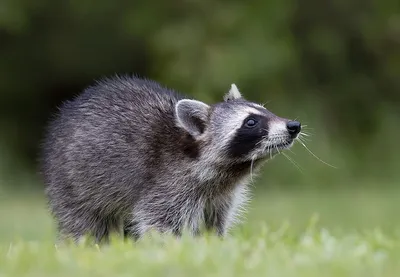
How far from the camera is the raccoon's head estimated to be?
388 inches

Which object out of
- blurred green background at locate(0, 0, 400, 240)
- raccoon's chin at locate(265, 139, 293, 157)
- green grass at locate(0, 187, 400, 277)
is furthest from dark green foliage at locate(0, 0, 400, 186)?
green grass at locate(0, 187, 400, 277)

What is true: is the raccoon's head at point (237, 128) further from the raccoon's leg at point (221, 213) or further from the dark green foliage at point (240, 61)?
the dark green foliage at point (240, 61)

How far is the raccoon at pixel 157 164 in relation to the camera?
396 inches

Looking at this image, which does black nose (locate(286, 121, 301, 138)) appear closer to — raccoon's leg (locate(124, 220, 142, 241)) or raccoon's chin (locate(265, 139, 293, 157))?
raccoon's chin (locate(265, 139, 293, 157))

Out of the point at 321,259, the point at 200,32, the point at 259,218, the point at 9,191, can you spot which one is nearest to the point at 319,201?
the point at 259,218

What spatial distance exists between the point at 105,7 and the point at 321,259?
62.8ft

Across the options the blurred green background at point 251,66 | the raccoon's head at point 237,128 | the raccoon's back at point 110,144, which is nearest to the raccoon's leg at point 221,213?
the raccoon's head at point 237,128

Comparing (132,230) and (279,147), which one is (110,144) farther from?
(279,147)

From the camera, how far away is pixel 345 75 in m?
25.4

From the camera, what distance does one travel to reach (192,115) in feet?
33.9

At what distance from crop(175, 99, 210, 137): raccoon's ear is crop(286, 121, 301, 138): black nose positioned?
991 millimetres

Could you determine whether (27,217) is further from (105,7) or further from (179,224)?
(105,7)

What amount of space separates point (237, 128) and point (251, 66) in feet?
41.9

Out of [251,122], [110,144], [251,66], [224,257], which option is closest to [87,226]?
[110,144]
